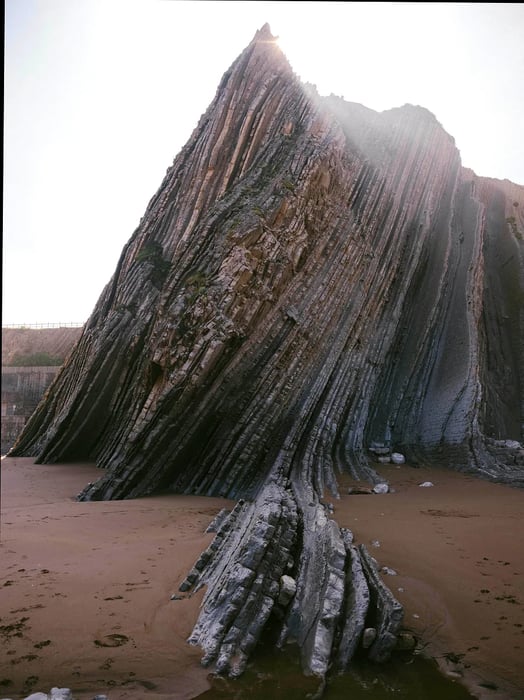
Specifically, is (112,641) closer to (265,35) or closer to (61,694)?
(61,694)

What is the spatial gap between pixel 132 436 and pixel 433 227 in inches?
507

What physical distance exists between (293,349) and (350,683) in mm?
8599

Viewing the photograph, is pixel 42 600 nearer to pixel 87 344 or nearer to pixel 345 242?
pixel 345 242

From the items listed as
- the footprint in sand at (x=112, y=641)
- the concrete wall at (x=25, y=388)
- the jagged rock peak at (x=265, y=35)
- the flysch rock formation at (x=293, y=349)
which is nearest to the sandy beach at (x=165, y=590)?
the footprint in sand at (x=112, y=641)

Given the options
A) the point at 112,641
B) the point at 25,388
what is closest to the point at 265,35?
the point at 25,388

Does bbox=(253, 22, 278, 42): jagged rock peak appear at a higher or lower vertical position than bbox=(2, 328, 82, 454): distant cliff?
higher

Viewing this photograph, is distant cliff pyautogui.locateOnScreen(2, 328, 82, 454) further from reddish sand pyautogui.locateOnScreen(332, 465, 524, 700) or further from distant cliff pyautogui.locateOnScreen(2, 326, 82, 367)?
reddish sand pyautogui.locateOnScreen(332, 465, 524, 700)

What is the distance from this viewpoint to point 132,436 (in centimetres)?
952

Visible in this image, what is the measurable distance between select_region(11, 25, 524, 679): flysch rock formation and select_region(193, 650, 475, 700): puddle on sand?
0.12 metres

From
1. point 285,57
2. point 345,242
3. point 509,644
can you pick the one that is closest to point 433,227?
point 345,242

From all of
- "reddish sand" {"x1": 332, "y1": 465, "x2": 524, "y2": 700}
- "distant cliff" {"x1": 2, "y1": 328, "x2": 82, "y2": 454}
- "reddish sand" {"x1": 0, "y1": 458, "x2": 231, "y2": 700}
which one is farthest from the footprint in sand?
"distant cliff" {"x1": 2, "y1": 328, "x2": 82, "y2": 454}

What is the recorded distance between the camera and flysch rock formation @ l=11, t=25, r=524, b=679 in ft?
13.0

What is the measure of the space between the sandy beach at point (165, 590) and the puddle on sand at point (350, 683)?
0.11 m

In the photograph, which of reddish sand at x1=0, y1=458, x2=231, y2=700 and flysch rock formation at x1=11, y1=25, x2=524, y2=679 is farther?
flysch rock formation at x1=11, y1=25, x2=524, y2=679
